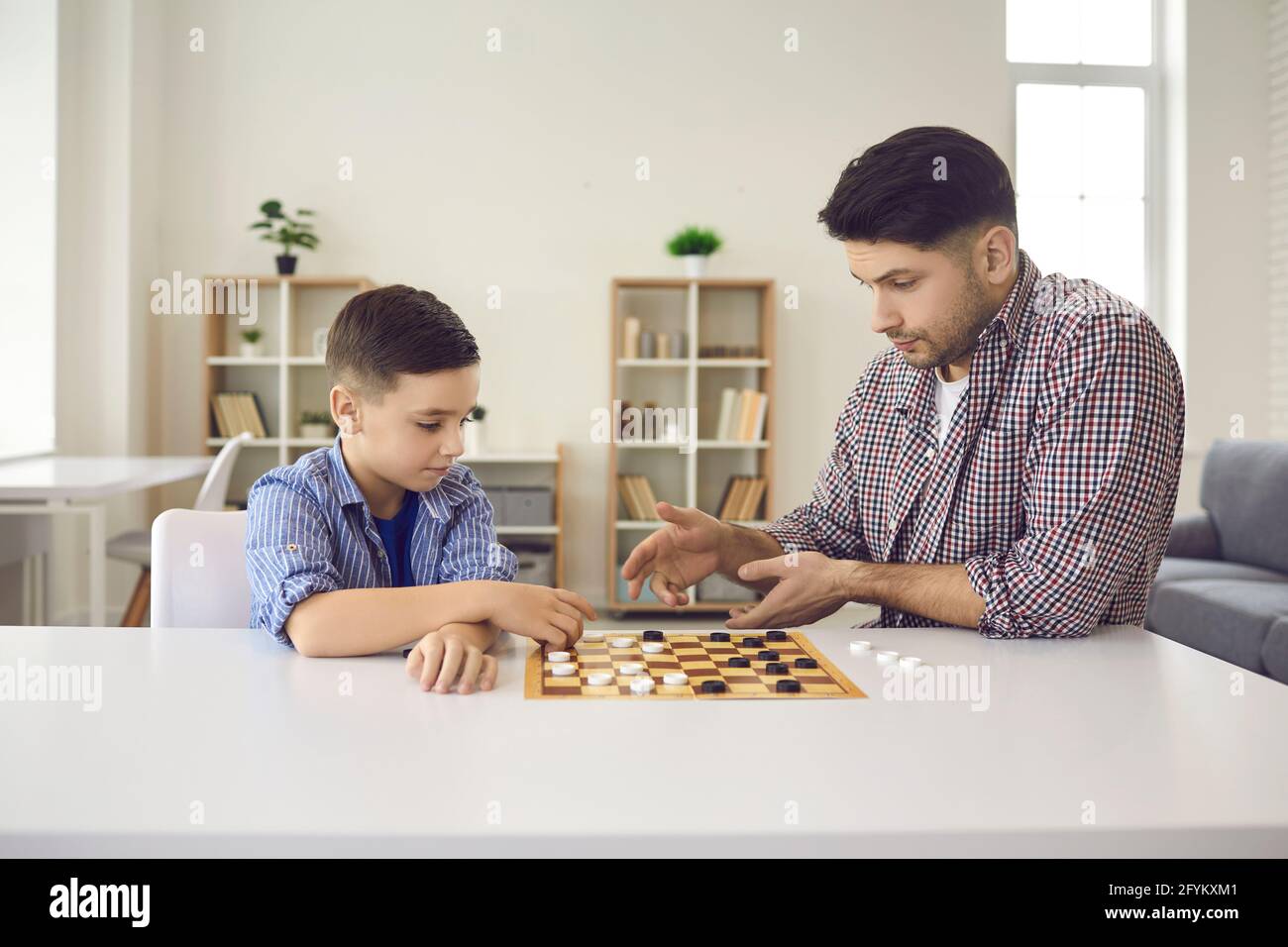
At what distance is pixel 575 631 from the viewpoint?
1.38 metres

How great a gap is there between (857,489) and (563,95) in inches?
157

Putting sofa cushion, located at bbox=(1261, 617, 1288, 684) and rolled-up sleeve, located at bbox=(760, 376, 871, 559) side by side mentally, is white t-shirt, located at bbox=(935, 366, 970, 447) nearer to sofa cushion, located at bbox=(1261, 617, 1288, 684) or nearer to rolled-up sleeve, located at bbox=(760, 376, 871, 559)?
rolled-up sleeve, located at bbox=(760, 376, 871, 559)

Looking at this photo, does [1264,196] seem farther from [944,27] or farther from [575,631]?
[575,631]

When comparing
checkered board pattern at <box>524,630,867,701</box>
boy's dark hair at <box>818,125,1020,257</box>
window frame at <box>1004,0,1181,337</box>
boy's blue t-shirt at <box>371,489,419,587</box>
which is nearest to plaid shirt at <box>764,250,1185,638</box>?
boy's dark hair at <box>818,125,1020,257</box>

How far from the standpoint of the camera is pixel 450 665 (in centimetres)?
115

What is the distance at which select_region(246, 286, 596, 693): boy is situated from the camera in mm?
1312

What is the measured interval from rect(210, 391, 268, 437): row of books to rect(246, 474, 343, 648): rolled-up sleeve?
3.84 meters

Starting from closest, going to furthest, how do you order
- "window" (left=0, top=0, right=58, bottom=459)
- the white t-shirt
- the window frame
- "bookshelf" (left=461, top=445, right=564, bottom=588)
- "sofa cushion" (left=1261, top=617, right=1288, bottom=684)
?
1. the white t-shirt
2. "sofa cushion" (left=1261, top=617, right=1288, bottom=684)
3. "window" (left=0, top=0, right=58, bottom=459)
4. "bookshelf" (left=461, top=445, right=564, bottom=588)
5. the window frame

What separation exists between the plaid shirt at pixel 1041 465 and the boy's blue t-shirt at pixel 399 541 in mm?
634

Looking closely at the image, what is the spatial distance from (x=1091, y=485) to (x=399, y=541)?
0.99 metres

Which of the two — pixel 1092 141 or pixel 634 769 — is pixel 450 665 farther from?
pixel 1092 141

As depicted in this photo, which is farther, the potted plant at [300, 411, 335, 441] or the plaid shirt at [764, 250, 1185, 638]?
the potted plant at [300, 411, 335, 441]
